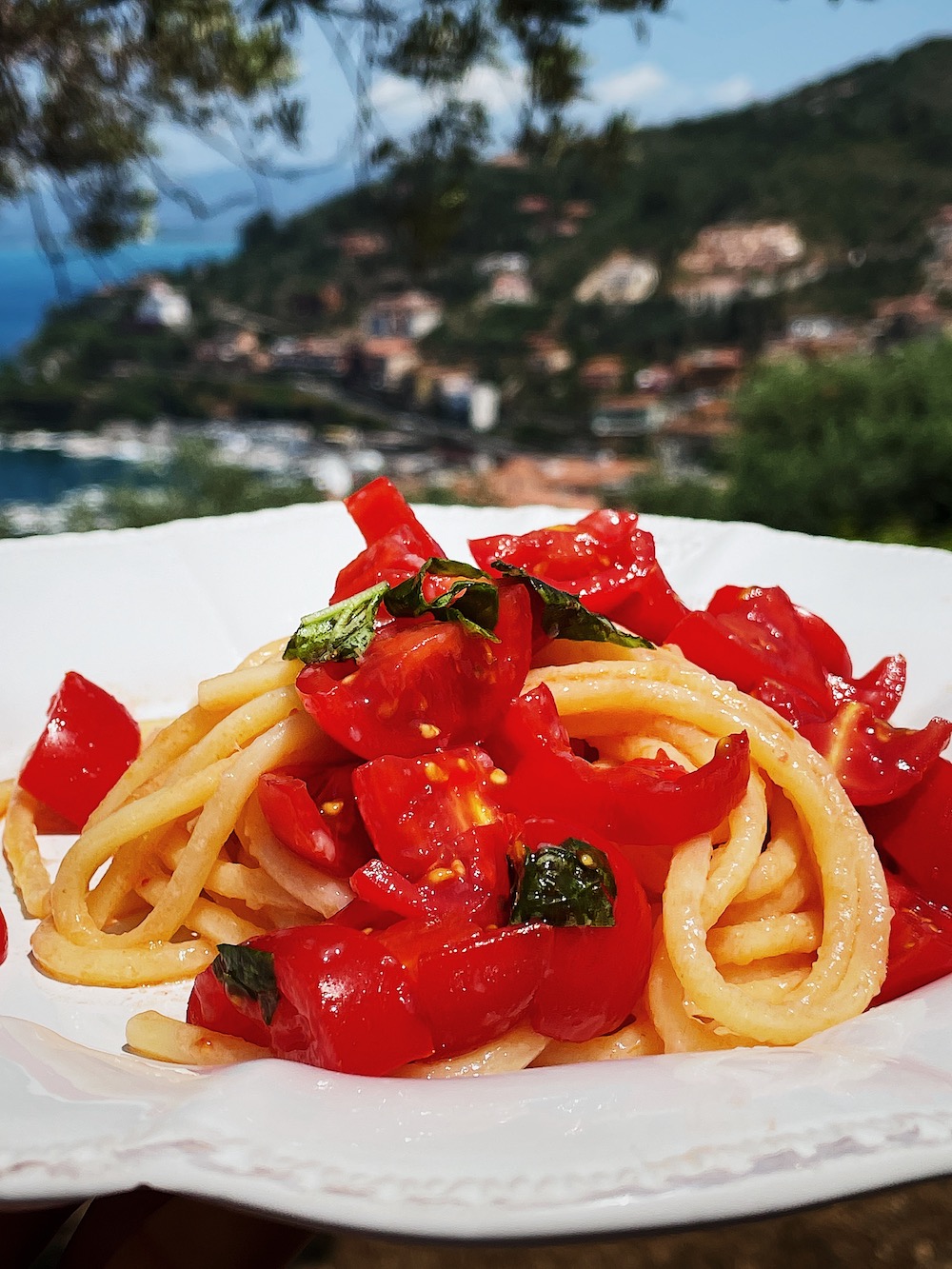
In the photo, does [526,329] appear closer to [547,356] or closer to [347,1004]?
[547,356]

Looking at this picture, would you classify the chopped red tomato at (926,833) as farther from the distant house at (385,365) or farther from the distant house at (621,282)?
the distant house at (621,282)

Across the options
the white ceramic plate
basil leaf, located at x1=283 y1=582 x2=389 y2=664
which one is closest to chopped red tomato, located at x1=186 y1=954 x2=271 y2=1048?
the white ceramic plate

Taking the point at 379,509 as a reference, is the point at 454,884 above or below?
below

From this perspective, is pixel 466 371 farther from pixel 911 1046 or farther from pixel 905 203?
pixel 911 1046

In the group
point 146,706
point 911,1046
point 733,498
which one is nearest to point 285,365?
point 733,498

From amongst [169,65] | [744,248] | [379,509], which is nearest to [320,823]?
[379,509]

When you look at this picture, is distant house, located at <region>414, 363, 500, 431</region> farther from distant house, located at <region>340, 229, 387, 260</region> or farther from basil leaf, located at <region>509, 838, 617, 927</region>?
basil leaf, located at <region>509, 838, 617, 927</region>
